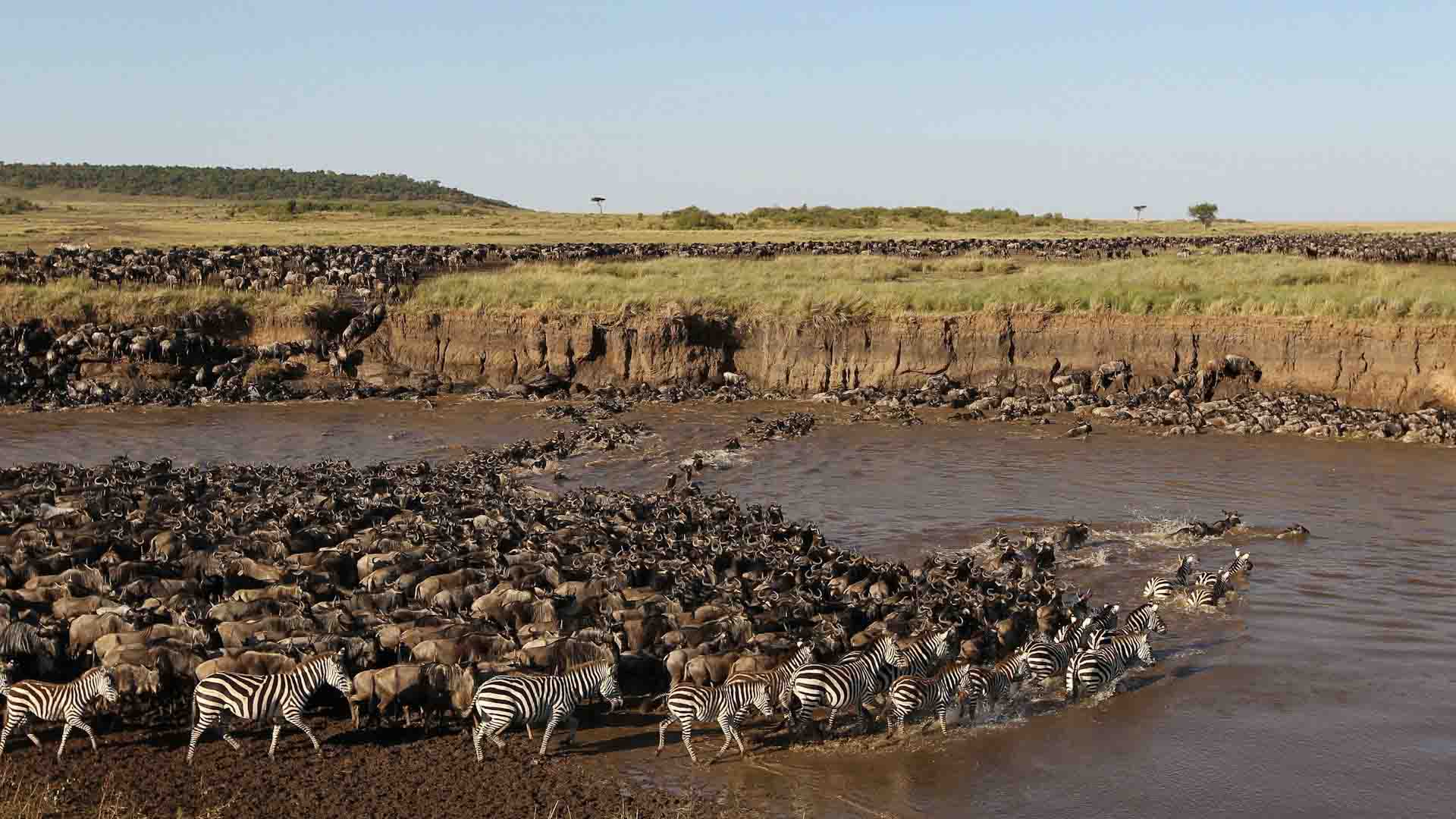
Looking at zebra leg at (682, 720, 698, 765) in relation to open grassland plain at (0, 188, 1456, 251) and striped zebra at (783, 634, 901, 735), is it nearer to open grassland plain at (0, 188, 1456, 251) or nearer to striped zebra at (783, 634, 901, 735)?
striped zebra at (783, 634, 901, 735)

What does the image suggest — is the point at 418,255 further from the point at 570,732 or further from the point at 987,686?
the point at 987,686

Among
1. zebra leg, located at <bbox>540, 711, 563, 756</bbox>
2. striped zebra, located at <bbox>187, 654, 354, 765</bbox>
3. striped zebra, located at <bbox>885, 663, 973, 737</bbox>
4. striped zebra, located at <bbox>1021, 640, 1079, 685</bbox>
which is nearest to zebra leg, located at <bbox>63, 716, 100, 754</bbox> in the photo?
striped zebra, located at <bbox>187, 654, 354, 765</bbox>

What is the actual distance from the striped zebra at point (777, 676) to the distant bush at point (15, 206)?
8068 cm

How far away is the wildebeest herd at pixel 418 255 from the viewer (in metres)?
34.2

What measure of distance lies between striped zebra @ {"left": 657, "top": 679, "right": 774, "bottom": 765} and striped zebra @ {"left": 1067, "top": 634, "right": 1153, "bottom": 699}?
112 inches

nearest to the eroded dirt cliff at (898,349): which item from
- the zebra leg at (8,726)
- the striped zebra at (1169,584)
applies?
the striped zebra at (1169,584)

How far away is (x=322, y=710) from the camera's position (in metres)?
10.7

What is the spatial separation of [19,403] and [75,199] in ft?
277

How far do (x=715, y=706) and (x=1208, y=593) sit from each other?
21.6 feet

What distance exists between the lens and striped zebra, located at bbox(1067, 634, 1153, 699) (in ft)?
37.1

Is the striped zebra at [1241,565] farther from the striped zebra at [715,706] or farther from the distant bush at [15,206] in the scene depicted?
the distant bush at [15,206]

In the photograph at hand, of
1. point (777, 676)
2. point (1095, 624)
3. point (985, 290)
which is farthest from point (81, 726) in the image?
point (985, 290)

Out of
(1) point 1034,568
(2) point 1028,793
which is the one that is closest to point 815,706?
(2) point 1028,793

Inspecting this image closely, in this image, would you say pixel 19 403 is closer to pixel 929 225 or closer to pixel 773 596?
pixel 773 596
